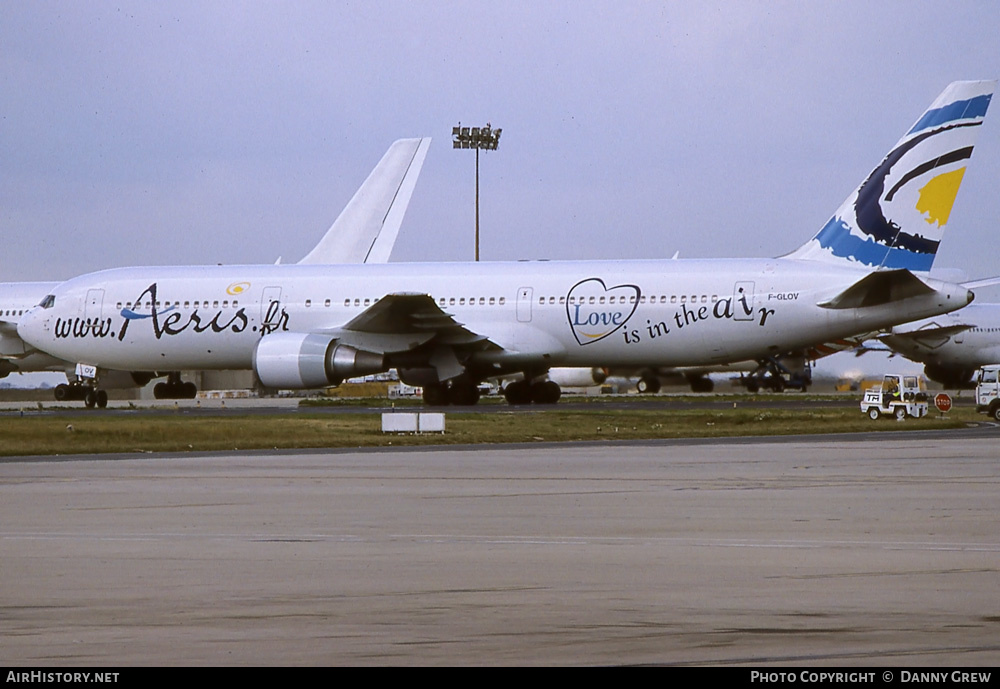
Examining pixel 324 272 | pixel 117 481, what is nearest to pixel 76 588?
pixel 117 481

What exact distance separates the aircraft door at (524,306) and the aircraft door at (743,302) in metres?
5.67

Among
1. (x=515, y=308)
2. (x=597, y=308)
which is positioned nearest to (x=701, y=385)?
(x=515, y=308)

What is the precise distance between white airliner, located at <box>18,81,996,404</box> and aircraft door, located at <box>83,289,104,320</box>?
8.94ft

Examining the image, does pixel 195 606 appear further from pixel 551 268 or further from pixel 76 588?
pixel 551 268

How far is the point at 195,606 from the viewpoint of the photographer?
7.82m

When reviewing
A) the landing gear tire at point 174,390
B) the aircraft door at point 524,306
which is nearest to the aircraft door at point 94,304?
the landing gear tire at point 174,390

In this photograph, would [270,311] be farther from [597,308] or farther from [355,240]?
[355,240]

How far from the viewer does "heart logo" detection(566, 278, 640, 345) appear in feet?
125

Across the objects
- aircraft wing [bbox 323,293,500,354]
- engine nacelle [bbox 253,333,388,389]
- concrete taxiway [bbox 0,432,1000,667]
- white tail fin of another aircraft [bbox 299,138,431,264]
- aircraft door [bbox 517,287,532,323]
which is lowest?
concrete taxiway [bbox 0,432,1000,667]

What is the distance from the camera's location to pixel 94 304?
143 ft

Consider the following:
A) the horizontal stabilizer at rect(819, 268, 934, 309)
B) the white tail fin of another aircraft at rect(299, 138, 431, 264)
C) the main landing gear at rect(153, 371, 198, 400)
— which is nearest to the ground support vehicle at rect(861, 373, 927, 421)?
the horizontal stabilizer at rect(819, 268, 934, 309)

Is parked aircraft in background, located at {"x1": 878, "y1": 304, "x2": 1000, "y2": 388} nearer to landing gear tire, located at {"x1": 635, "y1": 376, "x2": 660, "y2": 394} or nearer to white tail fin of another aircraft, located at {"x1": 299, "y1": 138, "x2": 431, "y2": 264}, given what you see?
landing gear tire, located at {"x1": 635, "y1": 376, "x2": 660, "y2": 394}

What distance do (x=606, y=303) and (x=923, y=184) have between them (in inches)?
353
